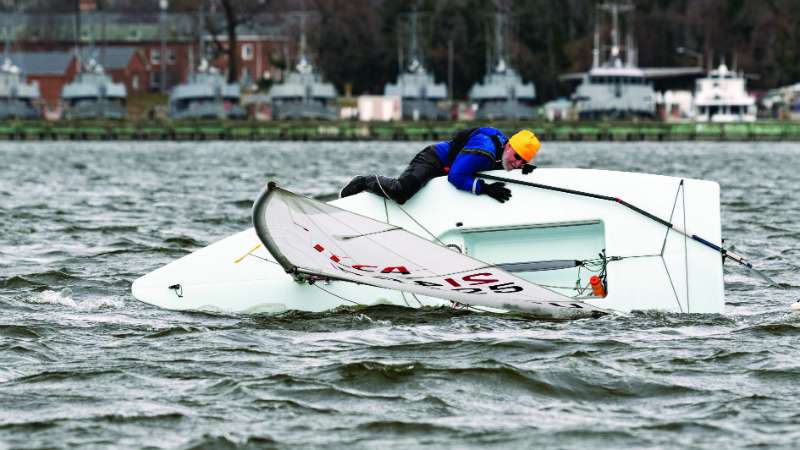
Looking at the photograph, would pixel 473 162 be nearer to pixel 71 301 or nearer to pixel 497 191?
pixel 497 191

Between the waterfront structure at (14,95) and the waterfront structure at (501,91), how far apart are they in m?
37.6

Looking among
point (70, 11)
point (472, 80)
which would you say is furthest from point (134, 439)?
point (70, 11)

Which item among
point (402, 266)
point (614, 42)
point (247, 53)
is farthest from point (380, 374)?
point (247, 53)

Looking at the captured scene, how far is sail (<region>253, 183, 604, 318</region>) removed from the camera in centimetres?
1523

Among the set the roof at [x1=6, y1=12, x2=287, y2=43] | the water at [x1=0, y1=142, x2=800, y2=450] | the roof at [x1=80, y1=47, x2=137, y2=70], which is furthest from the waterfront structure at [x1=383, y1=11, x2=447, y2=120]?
the water at [x1=0, y1=142, x2=800, y2=450]

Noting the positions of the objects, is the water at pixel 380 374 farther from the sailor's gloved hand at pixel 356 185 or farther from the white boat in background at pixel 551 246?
the sailor's gloved hand at pixel 356 185

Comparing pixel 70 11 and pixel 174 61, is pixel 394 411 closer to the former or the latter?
pixel 174 61

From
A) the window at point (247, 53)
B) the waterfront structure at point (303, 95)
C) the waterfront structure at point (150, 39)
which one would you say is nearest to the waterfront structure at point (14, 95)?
the waterfront structure at point (303, 95)

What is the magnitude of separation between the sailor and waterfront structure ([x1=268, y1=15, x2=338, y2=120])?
118m

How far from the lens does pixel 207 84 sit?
5354 inches

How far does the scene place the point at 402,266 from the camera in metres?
15.4

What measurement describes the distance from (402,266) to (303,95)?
4701 inches

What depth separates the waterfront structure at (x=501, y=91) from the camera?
132500mm

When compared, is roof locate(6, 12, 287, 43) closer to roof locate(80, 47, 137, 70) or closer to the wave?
roof locate(80, 47, 137, 70)
